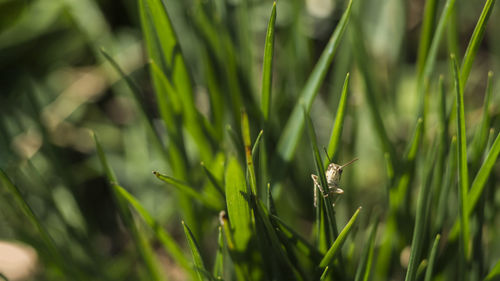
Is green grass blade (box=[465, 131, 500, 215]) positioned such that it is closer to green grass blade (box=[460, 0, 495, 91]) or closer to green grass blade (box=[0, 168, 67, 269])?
green grass blade (box=[460, 0, 495, 91])

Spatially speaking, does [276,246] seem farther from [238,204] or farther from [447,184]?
[447,184]

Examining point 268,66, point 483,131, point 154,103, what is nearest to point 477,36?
point 483,131

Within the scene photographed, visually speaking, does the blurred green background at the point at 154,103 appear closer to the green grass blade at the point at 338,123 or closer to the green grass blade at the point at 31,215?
the green grass blade at the point at 31,215

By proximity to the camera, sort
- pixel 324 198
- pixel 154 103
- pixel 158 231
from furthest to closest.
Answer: pixel 154 103 → pixel 158 231 → pixel 324 198

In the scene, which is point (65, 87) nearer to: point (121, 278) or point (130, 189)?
point (130, 189)

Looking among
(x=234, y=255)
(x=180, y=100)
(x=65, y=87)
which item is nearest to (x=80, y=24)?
(x=65, y=87)

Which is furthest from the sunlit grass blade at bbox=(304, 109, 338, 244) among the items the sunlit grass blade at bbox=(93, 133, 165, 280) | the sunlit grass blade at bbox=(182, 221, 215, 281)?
the sunlit grass blade at bbox=(93, 133, 165, 280)
